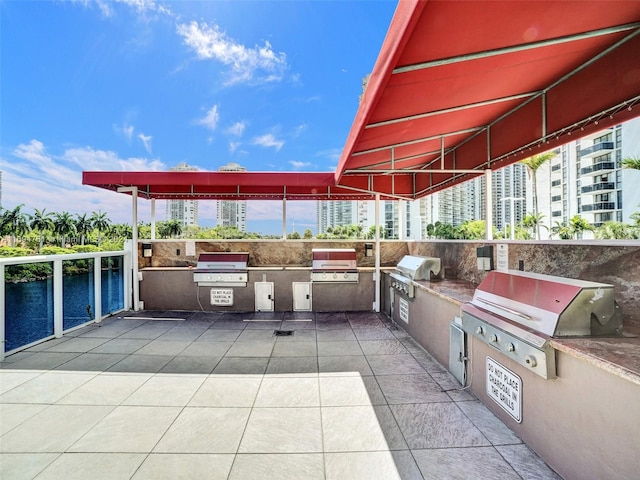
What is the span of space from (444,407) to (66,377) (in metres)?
3.68

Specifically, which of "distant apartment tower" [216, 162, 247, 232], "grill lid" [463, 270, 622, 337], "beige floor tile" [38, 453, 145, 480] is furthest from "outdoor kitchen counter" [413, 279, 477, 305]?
"distant apartment tower" [216, 162, 247, 232]

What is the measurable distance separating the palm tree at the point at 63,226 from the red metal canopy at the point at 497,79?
222ft

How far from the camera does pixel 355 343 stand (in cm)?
402

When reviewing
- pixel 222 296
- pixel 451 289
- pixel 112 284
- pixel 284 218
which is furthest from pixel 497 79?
pixel 112 284

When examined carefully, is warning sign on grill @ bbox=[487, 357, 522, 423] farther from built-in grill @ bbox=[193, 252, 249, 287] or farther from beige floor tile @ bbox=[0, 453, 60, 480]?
built-in grill @ bbox=[193, 252, 249, 287]

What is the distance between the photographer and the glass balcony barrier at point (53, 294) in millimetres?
3570

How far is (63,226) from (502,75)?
6970cm

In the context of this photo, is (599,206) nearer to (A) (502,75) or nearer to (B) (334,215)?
(B) (334,215)

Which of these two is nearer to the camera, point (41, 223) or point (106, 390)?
point (106, 390)

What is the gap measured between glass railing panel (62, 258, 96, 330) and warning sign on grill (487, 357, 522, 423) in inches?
204

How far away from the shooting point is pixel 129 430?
220 centimetres

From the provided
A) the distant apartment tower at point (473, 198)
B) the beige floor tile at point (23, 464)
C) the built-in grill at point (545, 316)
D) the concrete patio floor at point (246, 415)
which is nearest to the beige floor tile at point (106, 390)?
the concrete patio floor at point (246, 415)

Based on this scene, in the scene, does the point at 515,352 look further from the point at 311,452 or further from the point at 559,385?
the point at 311,452

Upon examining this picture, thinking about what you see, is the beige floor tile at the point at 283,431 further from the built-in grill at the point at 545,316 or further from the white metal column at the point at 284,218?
the white metal column at the point at 284,218
